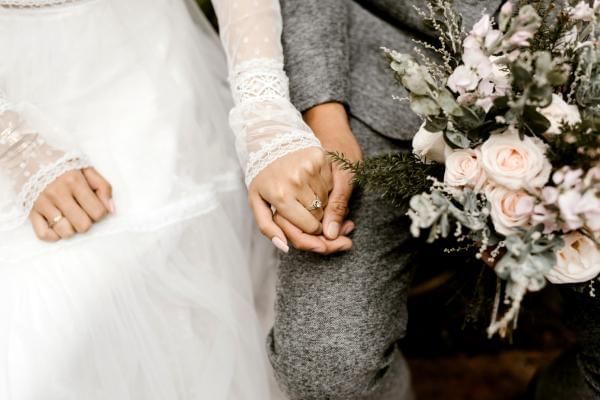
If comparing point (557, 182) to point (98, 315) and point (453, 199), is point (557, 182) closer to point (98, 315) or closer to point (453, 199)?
point (453, 199)

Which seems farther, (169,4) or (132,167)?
(169,4)

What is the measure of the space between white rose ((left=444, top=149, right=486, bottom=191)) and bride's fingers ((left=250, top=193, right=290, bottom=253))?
0.28m

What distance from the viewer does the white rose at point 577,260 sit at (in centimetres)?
65

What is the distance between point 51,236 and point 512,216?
650 mm

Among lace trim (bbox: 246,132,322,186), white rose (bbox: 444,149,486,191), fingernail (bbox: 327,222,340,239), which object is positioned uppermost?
white rose (bbox: 444,149,486,191)

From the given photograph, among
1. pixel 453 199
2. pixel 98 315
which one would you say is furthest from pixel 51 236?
pixel 453 199

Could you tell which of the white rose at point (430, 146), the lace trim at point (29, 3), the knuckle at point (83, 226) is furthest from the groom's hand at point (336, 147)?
the lace trim at point (29, 3)

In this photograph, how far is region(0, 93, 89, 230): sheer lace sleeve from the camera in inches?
35.0

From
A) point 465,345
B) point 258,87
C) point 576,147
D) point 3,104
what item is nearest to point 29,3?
point 3,104

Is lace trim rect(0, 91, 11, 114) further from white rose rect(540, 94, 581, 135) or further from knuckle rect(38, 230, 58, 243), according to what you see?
white rose rect(540, 94, 581, 135)

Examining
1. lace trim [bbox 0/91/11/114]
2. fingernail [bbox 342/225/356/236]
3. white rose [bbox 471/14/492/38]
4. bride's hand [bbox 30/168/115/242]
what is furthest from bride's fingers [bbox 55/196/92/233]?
white rose [bbox 471/14/492/38]

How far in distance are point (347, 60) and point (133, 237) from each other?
516 mm

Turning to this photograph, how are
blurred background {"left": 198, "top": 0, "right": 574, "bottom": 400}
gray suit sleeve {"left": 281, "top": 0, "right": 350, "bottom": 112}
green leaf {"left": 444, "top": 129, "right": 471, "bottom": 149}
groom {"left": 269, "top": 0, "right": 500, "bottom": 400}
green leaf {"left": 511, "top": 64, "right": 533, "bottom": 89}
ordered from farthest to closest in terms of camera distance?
blurred background {"left": 198, "top": 0, "right": 574, "bottom": 400}
gray suit sleeve {"left": 281, "top": 0, "right": 350, "bottom": 112}
groom {"left": 269, "top": 0, "right": 500, "bottom": 400}
green leaf {"left": 444, "top": 129, "right": 471, "bottom": 149}
green leaf {"left": 511, "top": 64, "right": 533, "bottom": 89}

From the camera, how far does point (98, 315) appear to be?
0.85 meters
